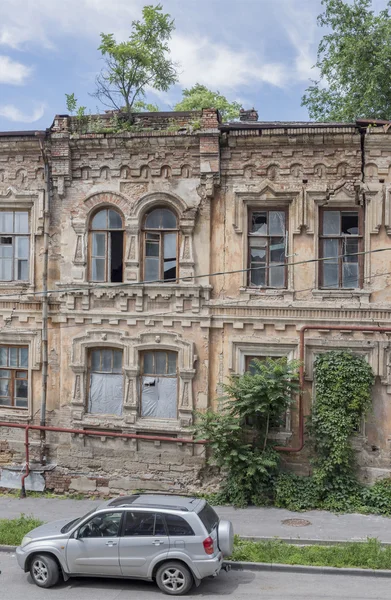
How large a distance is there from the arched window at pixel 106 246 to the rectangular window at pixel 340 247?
4783 mm

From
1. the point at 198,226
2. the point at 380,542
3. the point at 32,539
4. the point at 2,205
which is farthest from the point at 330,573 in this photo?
the point at 2,205

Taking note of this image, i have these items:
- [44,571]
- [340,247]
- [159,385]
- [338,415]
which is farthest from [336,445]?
[44,571]

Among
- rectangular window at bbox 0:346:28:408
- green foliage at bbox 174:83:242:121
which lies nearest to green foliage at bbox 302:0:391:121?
green foliage at bbox 174:83:242:121

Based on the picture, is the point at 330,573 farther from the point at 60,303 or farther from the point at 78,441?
the point at 60,303

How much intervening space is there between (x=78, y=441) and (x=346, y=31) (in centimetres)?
1942

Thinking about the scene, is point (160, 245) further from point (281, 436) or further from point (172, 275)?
point (281, 436)

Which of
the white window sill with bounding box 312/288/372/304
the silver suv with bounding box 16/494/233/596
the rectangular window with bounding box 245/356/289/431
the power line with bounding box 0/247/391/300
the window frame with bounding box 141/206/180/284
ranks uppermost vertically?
the window frame with bounding box 141/206/180/284

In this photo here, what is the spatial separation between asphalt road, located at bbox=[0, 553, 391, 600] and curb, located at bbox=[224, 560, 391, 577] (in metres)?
0.08

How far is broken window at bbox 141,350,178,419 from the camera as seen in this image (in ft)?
50.5

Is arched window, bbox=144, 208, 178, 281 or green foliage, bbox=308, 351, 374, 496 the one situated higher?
arched window, bbox=144, 208, 178, 281

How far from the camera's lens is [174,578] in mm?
9914

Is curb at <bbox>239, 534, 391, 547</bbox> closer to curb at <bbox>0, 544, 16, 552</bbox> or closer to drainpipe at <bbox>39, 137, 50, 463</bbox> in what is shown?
curb at <bbox>0, 544, 16, 552</bbox>

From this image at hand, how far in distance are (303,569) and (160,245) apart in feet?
26.1

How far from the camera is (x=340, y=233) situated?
14.9 meters
